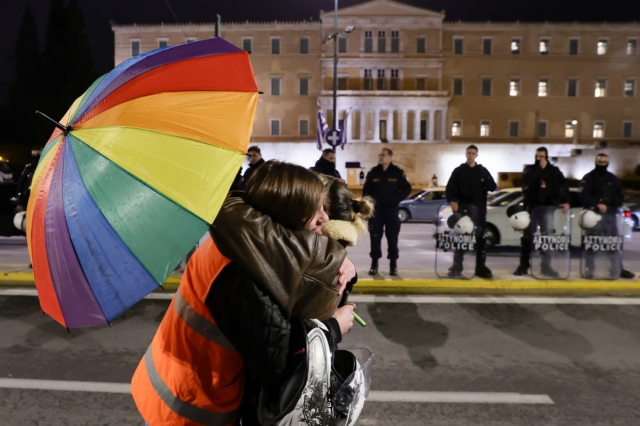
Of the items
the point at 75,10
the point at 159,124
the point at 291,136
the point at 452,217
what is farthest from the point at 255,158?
the point at 75,10

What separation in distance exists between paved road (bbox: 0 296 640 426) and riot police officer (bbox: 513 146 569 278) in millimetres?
1418

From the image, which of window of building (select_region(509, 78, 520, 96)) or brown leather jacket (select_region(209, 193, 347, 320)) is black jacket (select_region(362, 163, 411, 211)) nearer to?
brown leather jacket (select_region(209, 193, 347, 320))

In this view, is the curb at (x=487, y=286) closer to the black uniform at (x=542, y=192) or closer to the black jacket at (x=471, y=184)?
the black uniform at (x=542, y=192)

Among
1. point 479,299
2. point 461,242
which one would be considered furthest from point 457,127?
point 479,299

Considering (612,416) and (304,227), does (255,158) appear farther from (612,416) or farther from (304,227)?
(304,227)

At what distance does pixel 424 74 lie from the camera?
2120 inches

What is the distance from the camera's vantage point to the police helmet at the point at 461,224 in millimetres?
8305

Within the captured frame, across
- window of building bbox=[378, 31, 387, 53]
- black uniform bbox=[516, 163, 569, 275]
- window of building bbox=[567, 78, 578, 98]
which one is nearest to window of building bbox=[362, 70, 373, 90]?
window of building bbox=[378, 31, 387, 53]

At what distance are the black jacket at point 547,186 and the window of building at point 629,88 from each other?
53.9 m

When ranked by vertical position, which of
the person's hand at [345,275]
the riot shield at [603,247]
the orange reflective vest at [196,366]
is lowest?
the riot shield at [603,247]

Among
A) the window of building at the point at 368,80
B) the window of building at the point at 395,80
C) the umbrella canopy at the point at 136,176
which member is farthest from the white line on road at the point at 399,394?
the window of building at the point at 395,80

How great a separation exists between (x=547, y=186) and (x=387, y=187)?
238 cm

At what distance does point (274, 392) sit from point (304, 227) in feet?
1.61

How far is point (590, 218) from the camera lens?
8406 millimetres
